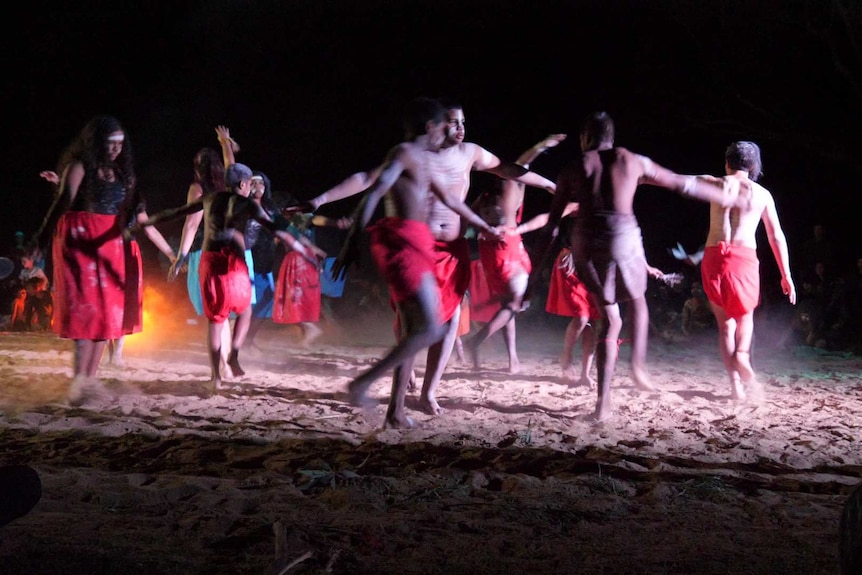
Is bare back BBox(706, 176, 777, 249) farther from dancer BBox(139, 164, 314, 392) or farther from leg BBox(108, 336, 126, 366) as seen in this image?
leg BBox(108, 336, 126, 366)

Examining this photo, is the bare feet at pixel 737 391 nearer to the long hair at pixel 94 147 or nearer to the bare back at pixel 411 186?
the bare back at pixel 411 186

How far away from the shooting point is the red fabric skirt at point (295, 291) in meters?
7.60

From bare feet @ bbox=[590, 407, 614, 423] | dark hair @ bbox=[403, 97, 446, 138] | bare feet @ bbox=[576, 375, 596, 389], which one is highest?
dark hair @ bbox=[403, 97, 446, 138]

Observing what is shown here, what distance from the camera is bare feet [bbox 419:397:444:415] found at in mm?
4293

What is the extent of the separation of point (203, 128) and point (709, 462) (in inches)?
557

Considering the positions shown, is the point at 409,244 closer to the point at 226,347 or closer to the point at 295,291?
the point at 226,347

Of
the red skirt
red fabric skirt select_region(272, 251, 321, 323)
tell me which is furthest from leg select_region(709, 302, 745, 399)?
red fabric skirt select_region(272, 251, 321, 323)

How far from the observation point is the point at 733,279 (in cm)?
478

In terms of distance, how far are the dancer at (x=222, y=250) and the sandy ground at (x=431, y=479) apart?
545 millimetres

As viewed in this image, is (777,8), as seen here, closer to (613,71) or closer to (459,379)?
(613,71)

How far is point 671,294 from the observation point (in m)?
11.0

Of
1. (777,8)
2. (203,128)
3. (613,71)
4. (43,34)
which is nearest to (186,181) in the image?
(203,128)

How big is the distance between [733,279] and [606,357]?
1305mm

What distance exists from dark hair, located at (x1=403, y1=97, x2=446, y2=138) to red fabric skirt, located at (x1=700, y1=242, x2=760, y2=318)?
2.32m
